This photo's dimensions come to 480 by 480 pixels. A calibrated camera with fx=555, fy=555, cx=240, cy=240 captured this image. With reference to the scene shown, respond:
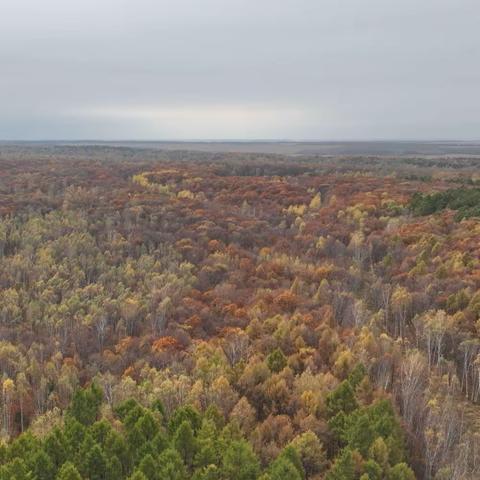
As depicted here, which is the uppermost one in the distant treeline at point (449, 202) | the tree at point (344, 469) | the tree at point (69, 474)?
the distant treeline at point (449, 202)

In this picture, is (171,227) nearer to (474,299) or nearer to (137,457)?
(474,299)

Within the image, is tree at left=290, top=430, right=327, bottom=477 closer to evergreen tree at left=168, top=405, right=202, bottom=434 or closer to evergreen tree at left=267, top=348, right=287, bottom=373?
evergreen tree at left=168, top=405, right=202, bottom=434

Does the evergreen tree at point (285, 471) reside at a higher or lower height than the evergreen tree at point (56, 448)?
higher

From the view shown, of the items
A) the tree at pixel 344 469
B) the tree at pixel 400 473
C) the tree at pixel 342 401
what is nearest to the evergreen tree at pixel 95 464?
the tree at pixel 344 469

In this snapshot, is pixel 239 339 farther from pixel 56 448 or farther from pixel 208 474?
pixel 56 448

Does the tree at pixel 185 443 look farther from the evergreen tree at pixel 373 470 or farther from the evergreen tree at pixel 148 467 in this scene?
the evergreen tree at pixel 373 470

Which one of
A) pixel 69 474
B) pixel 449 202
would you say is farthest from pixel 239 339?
pixel 449 202

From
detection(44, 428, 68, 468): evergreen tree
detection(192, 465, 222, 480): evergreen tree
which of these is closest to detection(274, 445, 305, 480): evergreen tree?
detection(192, 465, 222, 480): evergreen tree
